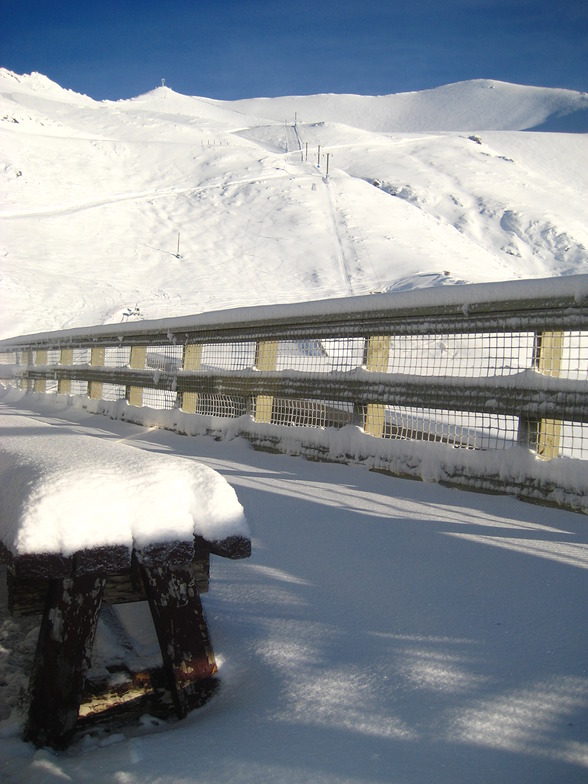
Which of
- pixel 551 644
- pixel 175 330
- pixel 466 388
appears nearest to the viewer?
pixel 551 644

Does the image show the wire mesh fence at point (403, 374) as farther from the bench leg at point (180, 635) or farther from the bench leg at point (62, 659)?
the bench leg at point (62, 659)

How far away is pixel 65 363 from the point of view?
10.3 m

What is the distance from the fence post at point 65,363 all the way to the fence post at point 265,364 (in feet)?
17.5

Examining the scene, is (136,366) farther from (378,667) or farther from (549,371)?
(378,667)

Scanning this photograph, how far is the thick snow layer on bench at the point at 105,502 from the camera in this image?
1599 millimetres

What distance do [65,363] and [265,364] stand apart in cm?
570

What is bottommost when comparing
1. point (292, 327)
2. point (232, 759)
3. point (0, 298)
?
point (232, 759)

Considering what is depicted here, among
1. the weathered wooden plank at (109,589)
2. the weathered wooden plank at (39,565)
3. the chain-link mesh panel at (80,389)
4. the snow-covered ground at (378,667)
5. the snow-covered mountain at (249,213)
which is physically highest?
the snow-covered mountain at (249,213)

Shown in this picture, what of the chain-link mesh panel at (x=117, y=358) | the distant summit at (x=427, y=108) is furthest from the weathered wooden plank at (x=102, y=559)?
the distant summit at (x=427, y=108)

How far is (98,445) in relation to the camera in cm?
226

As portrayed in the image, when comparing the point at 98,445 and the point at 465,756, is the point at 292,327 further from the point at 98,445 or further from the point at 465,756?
the point at 465,756

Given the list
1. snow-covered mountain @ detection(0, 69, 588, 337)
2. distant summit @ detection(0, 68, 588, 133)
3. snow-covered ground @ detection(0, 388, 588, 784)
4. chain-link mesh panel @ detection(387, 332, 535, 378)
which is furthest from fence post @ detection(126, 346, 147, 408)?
distant summit @ detection(0, 68, 588, 133)

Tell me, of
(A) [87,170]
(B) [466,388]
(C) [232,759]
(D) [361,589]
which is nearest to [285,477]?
(B) [466,388]

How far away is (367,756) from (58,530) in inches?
33.1
